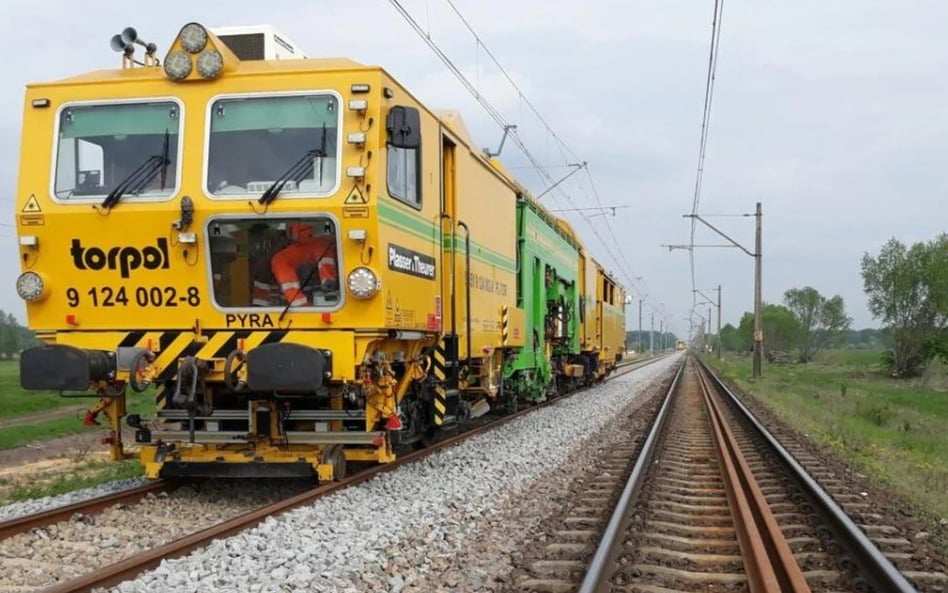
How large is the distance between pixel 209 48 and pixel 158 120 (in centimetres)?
79

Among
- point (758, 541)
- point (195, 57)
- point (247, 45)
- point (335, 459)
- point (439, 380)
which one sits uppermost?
point (247, 45)

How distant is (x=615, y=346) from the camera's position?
109ft

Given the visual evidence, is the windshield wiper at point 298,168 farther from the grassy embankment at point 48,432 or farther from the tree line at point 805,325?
the tree line at point 805,325

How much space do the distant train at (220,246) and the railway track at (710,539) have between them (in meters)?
2.35

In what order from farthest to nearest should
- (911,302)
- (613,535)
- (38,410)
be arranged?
(911,302) < (38,410) < (613,535)

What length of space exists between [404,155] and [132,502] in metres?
3.91

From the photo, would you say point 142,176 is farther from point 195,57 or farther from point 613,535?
point 613,535

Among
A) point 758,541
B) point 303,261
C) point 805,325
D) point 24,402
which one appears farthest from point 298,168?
point 805,325

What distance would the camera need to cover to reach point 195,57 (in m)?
7.69

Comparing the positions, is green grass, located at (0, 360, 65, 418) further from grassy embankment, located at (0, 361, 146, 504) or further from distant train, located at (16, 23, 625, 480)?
distant train, located at (16, 23, 625, 480)

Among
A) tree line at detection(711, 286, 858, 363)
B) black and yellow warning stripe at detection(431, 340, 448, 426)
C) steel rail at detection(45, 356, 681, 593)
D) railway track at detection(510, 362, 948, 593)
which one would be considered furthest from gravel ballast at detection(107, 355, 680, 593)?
tree line at detection(711, 286, 858, 363)

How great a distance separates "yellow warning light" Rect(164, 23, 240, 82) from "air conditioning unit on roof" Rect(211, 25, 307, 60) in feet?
2.18

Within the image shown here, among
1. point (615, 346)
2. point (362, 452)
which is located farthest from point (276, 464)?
point (615, 346)

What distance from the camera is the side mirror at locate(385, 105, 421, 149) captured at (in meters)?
7.47
